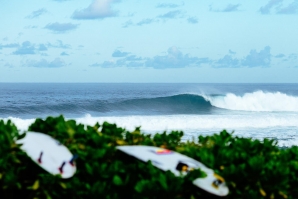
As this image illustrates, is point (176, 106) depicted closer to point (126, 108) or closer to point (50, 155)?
point (126, 108)

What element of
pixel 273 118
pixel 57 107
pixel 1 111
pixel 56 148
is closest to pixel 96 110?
pixel 57 107

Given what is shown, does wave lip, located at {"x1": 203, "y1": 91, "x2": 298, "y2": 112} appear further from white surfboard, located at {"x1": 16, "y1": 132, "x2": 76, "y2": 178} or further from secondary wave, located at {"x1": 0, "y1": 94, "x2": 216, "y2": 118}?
white surfboard, located at {"x1": 16, "y1": 132, "x2": 76, "y2": 178}

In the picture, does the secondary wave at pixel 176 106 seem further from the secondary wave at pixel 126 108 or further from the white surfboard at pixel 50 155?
the white surfboard at pixel 50 155

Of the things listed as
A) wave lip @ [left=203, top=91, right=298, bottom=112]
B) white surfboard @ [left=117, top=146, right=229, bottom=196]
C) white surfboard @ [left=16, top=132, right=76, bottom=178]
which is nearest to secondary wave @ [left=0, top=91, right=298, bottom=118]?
wave lip @ [left=203, top=91, right=298, bottom=112]

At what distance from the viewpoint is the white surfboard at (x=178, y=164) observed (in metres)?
3.59

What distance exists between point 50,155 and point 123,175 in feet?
1.96

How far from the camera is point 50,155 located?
12.4 feet

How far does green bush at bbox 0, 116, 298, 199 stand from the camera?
3.54m

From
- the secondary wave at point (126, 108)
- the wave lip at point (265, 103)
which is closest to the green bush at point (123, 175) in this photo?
the secondary wave at point (126, 108)

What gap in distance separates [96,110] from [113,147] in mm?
36101

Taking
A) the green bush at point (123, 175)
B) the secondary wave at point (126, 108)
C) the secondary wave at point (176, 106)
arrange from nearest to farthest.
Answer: the green bush at point (123, 175), the secondary wave at point (126, 108), the secondary wave at point (176, 106)

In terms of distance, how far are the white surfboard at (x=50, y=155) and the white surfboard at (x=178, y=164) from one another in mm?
428

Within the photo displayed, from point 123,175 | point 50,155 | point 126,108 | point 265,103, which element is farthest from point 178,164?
point 126,108

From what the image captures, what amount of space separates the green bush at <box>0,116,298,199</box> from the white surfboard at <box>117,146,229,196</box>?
0.23 feet
